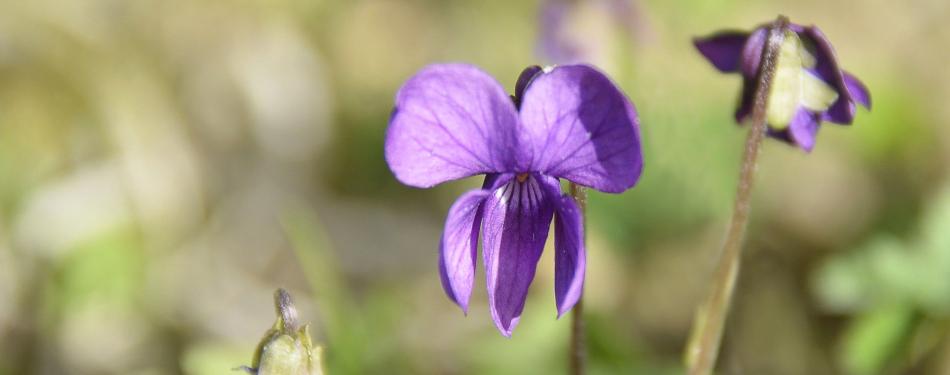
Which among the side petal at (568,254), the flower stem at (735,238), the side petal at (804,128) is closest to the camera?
the side petal at (568,254)

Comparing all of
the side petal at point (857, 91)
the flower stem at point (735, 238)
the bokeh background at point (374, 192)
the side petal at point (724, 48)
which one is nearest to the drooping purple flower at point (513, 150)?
the flower stem at point (735, 238)

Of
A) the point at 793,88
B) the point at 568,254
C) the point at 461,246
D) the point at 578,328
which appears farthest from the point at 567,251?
the point at 793,88

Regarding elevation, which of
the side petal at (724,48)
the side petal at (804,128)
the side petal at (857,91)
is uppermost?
the side petal at (724,48)

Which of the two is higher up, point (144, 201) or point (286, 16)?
point (286, 16)

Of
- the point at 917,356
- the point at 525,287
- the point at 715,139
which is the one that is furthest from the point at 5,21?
the point at 917,356

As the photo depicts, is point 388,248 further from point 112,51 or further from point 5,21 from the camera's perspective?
point 5,21

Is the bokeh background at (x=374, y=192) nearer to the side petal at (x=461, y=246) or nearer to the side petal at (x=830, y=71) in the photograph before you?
the side petal at (x=830, y=71)

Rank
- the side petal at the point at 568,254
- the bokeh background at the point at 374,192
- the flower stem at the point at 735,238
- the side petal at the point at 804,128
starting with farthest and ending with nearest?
the bokeh background at the point at 374,192
the side petal at the point at 804,128
the flower stem at the point at 735,238
the side petal at the point at 568,254

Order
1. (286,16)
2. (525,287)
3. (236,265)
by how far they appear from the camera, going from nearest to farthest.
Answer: (525,287), (236,265), (286,16)
